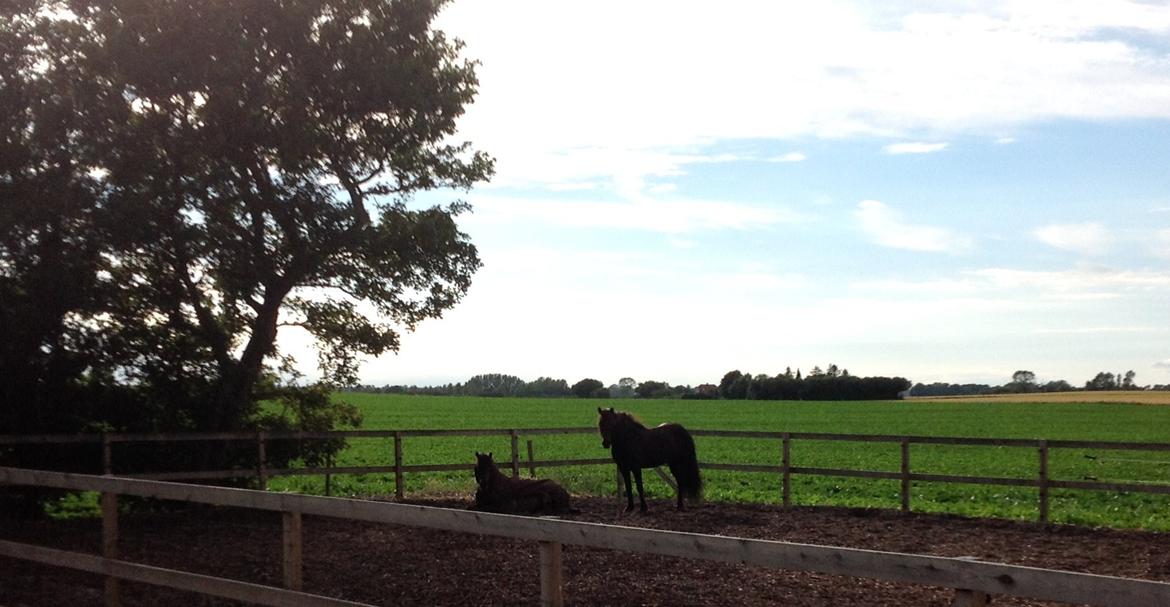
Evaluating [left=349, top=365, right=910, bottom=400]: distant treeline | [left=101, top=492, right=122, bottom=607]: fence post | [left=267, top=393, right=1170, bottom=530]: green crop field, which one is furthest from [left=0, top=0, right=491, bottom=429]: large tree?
[left=349, top=365, right=910, bottom=400]: distant treeline

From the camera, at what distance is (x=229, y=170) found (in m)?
14.8

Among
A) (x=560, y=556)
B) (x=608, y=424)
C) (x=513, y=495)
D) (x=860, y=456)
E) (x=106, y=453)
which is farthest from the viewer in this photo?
(x=860, y=456)

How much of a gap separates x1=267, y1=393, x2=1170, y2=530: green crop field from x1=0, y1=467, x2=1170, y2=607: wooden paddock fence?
11.6 meters

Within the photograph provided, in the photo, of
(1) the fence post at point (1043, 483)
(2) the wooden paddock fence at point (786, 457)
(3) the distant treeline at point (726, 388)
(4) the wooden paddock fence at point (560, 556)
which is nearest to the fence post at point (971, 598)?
(4) the wooden paddock fence at point (560, 556)

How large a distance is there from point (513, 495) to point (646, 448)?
2214 millimetres

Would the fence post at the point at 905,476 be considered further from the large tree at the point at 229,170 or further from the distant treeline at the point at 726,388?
the distant treeline at the point at 726,388

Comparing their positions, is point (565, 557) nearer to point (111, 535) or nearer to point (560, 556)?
point (111, 535)

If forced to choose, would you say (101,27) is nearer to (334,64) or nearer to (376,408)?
(334,64)

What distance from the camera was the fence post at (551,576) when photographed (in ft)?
15.7

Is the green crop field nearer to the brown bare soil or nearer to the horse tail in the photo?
the horse tail

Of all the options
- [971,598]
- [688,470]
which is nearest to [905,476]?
[688,470]

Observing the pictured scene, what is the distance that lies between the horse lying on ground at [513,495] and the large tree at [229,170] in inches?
142

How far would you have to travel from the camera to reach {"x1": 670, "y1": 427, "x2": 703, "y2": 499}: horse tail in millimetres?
15391

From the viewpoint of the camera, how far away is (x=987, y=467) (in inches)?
1113
